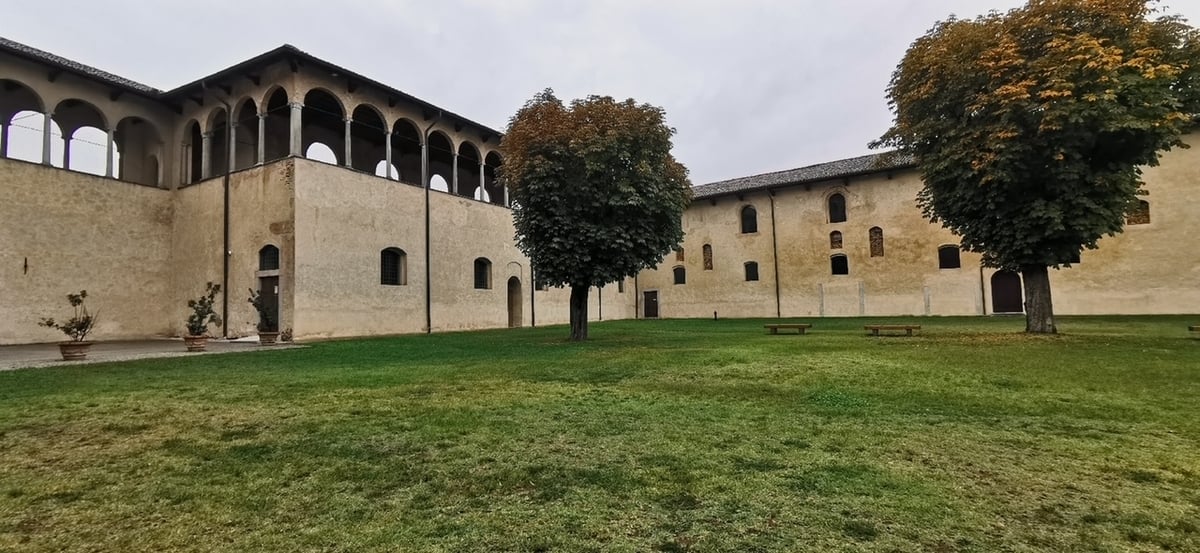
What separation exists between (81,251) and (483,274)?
1347 centimetres

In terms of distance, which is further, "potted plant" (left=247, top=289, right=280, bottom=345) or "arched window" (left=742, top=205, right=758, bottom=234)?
"arched window" (left=742, top=205, right=758, bottom=234)

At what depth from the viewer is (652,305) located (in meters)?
38.0

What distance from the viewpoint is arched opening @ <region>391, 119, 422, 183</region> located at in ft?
85.1

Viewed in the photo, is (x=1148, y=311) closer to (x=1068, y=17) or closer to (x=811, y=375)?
(x=1068, y=17)

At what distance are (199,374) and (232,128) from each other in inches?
552

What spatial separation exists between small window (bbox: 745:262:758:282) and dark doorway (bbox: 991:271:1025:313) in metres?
11.6

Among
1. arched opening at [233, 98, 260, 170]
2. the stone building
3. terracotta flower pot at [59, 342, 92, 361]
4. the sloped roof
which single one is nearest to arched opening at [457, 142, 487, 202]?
A: the stone building

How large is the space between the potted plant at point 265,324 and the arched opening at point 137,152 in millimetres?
9185

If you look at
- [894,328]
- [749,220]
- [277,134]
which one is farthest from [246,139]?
[749,220]

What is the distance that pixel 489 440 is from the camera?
15.3 feet

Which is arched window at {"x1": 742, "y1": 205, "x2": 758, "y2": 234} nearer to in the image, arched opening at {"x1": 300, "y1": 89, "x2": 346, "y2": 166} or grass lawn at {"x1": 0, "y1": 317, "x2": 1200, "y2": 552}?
arched opening at {"x1": 300, "y1": 89, "x2": 346, "y2": 166}

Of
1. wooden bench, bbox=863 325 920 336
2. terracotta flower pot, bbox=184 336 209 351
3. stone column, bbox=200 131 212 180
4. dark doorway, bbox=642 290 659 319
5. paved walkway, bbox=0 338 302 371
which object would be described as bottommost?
wooden bench, bbox=863 325 920 336

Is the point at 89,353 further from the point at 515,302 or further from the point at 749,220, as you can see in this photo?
the point at 749,220

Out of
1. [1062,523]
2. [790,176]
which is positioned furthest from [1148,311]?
[1062,523]
